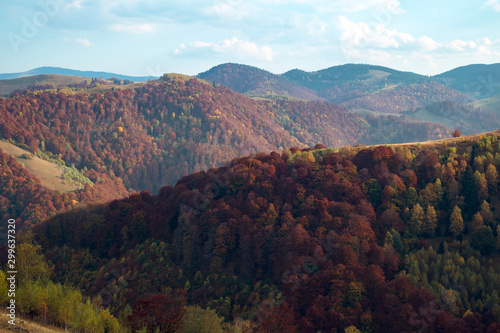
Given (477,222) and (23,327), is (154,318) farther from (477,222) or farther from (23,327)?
(477,222)

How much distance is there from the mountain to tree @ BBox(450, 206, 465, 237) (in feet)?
0.78

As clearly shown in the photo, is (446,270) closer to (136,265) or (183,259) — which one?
(183,259)

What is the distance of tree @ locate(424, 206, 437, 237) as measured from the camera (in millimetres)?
99562

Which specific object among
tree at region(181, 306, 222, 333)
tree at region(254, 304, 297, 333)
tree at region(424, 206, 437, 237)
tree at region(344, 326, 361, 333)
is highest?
tree at region(424, 206, 437, 237)

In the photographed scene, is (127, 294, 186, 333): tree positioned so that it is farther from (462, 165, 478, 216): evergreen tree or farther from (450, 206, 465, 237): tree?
(462, 165, 478, 216): evergreen tree

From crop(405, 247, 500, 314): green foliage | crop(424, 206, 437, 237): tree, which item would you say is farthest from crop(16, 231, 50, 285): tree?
crop(424, 206, 437, 237): tree

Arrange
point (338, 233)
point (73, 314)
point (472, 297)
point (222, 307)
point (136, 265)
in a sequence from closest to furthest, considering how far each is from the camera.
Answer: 1. point (73, 314)
2. point (472, 297)
3. point (222, 307)
4. point (338, 233)
5. point (136, 265)

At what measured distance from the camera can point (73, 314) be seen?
215ft

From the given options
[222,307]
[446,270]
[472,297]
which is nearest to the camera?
[472,297]

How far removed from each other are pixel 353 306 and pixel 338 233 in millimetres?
21079

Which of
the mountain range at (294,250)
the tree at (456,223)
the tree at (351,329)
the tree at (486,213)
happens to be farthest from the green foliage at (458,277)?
the tree at (351,329)

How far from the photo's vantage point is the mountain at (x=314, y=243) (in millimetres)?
82000

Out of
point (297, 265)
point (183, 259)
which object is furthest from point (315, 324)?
point (183, 259)

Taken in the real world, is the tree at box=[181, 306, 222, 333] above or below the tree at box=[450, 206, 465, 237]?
below
